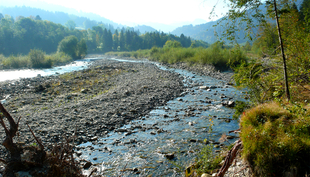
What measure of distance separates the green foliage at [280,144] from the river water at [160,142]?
2.23 meters

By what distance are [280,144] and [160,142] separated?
205 inches

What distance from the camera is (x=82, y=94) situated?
16578 millimetres

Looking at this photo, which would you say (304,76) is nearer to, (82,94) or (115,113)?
(115,113)

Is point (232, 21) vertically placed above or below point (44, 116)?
above

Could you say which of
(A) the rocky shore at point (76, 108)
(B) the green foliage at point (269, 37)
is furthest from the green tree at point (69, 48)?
(B) the green foliage at point (269, 37)

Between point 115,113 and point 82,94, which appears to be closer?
point 115,113

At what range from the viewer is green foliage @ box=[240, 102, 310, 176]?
3664 mm

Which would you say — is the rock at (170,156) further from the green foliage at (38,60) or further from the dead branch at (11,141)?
the green foliage at (38,60)

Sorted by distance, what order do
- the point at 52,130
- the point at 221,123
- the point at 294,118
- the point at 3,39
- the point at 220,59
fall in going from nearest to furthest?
the point at 294,118
the point at 52,130
the point at 221,123
the point at 220,59
the point at 3,39

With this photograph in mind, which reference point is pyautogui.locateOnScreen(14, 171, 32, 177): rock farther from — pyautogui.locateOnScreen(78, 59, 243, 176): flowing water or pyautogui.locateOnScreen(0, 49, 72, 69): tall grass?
pyautogui.locateOnScreen(0, 49, 72, 69): tall grass

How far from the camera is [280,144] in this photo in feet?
12.5

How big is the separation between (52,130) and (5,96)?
493 inches

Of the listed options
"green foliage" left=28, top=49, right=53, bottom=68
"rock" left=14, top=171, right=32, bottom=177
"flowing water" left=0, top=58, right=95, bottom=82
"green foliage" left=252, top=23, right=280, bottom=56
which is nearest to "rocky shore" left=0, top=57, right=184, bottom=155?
"rock" left=14, top=171, right=32, bottom=177

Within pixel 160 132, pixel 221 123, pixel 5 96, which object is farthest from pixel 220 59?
pixel 5 96
